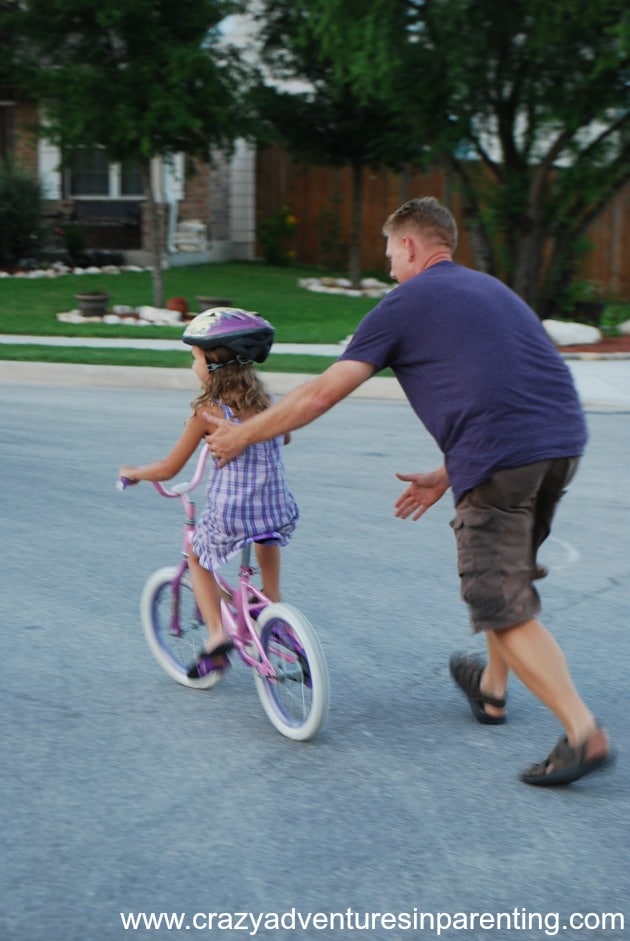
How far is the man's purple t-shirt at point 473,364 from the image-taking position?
4.14m

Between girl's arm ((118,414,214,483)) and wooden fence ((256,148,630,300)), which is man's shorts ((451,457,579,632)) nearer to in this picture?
girl's arm ((118,414,214,483))

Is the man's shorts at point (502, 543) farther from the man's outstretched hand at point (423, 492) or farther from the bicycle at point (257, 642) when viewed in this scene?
the bicycle at point (257, 642)

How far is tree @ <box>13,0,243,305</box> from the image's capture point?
19.0 meters

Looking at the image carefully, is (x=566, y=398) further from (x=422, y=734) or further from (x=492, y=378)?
(x=422, y=734)

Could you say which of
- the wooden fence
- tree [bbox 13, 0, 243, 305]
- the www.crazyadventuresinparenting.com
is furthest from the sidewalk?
the wooden fence

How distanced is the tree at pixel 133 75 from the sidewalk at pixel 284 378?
430 centimetres

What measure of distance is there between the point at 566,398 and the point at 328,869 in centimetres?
161

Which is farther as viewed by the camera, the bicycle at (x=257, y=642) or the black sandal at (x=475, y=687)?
the black sandal at (x=475, y=687)

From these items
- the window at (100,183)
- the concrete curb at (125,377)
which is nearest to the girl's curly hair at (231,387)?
the concrete curb at (125,377)

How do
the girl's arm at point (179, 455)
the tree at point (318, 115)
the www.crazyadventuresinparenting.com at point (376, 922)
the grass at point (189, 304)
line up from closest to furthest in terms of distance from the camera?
the www.crazyadventuresinparenting.com at point (376, 922), the girl's arm at point (179, 455), the grass at point (189, 304), the tree at point (318, 115)

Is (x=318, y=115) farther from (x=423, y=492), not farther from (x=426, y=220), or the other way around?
(x=426, y=220)

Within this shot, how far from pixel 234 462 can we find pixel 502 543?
1.00m

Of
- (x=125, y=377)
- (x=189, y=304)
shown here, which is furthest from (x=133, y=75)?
(x=125, y=377)

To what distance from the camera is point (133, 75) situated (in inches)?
760
